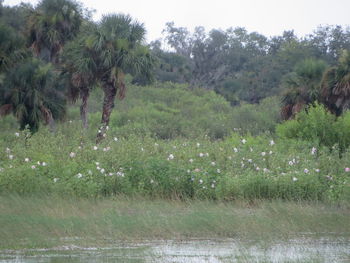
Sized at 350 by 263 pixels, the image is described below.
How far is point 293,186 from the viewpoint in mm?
14188

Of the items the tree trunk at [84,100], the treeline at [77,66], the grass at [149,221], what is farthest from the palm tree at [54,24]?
the grass at [149,221]

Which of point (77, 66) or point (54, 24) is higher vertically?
point (54, 24)

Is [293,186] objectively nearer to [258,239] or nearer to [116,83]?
[258,239]

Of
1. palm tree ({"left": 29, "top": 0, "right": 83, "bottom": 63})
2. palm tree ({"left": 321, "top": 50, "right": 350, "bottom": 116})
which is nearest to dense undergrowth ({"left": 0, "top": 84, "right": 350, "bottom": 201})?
palm tree ({"left": 321, "top": 50, "right": 350, "bottom": 116})

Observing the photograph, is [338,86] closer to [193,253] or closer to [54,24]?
[54,24]

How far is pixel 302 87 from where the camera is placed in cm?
3006

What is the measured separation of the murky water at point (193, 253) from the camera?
854 centimetres

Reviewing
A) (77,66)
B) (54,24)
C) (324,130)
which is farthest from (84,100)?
(324,130)

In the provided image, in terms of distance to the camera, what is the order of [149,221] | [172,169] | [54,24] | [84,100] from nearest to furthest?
[149,221] → [172,169] → [84,100] → [54,24]

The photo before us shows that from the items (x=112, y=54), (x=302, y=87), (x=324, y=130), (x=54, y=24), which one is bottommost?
(x=324, y=130)

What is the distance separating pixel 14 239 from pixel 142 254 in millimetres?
2096

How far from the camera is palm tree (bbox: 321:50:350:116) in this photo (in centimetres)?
2776

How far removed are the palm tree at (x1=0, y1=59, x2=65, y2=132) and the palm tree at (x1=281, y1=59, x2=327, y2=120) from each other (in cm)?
1083

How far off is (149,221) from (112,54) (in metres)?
17.8
